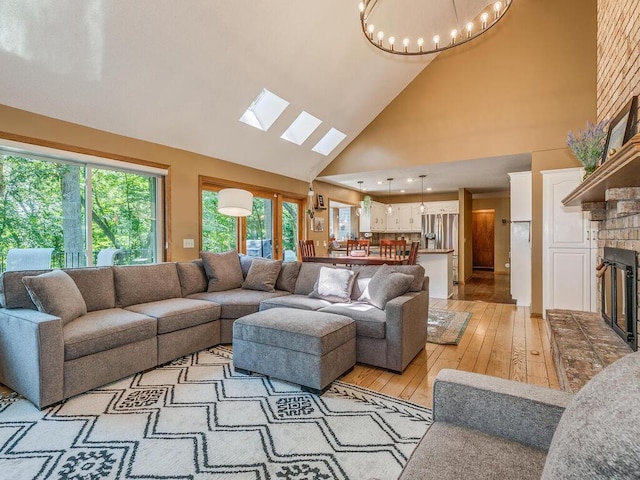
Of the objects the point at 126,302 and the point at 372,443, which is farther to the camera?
the point at 126,302

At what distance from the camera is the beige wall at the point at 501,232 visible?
1002 centimetres

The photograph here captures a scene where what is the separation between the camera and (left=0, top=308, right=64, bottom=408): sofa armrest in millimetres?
2186

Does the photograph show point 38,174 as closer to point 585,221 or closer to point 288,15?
point 288,15

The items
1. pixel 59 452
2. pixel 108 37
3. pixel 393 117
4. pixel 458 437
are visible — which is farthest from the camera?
pixel 393 117

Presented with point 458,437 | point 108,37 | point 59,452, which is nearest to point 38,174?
point 108,37

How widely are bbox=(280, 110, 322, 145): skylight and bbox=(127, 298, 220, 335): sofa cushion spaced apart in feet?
10.6

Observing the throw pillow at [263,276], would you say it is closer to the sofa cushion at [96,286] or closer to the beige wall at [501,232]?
the sofa cushion at [96,286]

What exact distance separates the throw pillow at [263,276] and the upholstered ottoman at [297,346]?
1.19m

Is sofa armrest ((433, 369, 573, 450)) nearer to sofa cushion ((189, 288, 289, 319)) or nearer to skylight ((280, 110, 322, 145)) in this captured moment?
sofa cushion ((189, 288, 289, 319))

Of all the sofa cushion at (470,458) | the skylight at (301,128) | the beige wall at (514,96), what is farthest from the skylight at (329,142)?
the sofa cushion at (470,458)

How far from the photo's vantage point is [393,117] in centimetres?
602

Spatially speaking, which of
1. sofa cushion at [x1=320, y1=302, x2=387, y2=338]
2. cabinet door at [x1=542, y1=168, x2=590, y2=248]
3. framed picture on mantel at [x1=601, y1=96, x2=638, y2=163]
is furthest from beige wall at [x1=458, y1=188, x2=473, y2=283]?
sofa cushion at [x1=320, y1=302, x2=387, y2=338]

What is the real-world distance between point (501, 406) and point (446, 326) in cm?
325

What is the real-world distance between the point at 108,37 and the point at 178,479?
341 cm
